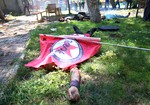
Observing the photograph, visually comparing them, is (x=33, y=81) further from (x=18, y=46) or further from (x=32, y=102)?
(x=18, y=46)

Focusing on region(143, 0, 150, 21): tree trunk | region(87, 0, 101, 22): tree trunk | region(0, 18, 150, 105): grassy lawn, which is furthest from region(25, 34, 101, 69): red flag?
region(143, 0, 150, 21): tree trunk

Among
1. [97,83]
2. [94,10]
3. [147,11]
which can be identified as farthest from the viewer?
[94,10]

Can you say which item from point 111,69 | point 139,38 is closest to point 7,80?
point 111,69

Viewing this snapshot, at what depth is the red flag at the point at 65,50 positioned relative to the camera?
3.83 metres

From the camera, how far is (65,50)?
4090 mm

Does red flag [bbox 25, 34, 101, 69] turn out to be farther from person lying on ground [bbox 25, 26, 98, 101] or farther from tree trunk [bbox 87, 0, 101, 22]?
tree trunk [bbox 87, 0, 101, 22]

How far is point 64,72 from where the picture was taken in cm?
355

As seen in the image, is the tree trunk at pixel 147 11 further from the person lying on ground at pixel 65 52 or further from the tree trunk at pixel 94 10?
the person lying on ground at pixel 65 52

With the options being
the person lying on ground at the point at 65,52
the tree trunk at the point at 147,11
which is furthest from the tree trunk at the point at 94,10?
the person lying on ground at the point at 65,52

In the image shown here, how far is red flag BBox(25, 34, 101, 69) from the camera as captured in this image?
3830mm

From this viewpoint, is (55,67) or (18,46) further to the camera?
(18,46)

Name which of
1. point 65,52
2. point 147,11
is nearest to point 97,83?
point 65,52

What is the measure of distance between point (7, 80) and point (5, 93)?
0.58 m

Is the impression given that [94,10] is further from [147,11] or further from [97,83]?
[97,83]
